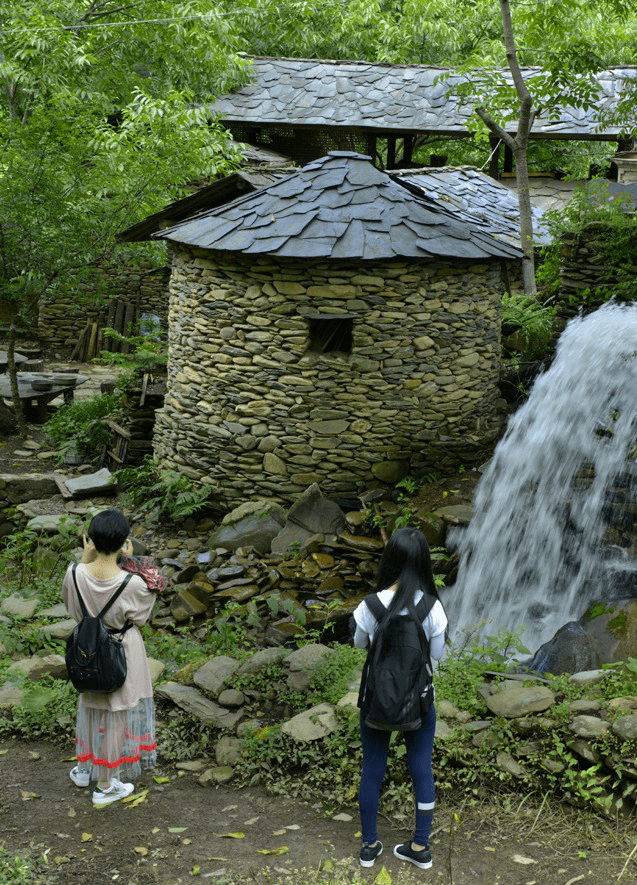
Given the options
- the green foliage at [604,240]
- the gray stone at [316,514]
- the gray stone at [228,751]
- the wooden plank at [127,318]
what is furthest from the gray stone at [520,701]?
the wooden plank at [127,318]

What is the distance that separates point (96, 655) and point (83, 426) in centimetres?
844

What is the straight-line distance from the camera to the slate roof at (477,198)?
40.1 feet

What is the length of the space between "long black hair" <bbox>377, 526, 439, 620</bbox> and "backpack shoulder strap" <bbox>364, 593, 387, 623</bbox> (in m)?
0.04

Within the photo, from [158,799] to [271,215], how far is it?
5995 mm

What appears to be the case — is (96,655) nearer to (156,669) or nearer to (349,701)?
(349,701)

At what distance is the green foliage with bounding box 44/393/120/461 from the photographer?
37.7 ft

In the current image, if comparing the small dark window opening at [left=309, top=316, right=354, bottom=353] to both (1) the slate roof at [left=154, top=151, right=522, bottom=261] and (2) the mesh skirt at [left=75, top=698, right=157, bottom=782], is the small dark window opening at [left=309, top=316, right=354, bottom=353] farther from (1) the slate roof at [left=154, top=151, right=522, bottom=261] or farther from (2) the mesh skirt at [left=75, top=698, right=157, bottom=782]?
(2) the mesh skirt at [left=75, top=698, right=157, bottom=782]

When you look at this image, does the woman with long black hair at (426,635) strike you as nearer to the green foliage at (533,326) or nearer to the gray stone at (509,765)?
the gray stone at (509,765)

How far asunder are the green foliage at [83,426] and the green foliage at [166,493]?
165cm

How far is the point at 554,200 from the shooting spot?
1487 centimetres

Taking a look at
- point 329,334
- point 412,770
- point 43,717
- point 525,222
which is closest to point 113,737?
point 43,717

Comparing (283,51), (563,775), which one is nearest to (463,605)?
(563,775)

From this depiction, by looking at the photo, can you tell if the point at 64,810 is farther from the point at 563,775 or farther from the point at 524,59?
the point at 524,59

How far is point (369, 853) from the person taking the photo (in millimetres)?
3516
